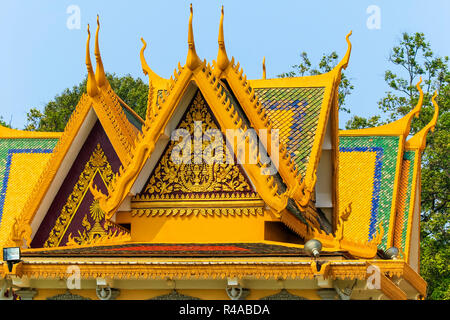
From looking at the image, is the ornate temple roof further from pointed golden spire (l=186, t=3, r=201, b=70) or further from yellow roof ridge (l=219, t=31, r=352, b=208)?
pointed golden spire (l=186, t=3, r=201, b=70)

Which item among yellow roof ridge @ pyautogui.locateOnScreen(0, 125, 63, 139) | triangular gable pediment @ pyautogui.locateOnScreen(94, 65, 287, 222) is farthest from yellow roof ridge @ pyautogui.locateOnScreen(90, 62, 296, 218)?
yellow roof ridge @ pyautogui.locateOnScreen(0, 125, 63, 139)

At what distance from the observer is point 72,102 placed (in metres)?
43.5

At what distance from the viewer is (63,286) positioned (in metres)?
12.7

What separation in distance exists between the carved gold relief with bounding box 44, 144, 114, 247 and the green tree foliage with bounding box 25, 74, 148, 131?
72.9 feet

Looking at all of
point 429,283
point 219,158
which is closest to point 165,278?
point 219,158

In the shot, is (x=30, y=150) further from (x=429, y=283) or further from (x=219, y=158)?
(x=429, y=283)

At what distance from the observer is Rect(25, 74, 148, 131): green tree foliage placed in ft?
127

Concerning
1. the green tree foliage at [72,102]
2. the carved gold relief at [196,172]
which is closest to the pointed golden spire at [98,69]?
the carved gold relief at [196,172]

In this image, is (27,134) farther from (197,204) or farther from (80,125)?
(197,204)

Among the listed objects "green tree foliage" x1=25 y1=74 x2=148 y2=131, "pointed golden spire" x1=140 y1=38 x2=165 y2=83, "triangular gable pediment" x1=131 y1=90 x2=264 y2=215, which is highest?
"green tree foliage" x1=25 y1=74 x2=148 y2=131

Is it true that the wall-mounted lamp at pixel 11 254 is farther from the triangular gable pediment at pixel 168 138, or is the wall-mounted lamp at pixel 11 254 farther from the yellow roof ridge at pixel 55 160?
the yellow roof ridge at pixel 55 160
